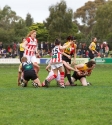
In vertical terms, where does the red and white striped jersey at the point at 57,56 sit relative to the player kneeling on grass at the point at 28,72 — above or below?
above

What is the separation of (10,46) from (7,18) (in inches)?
2223

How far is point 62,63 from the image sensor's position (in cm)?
1559

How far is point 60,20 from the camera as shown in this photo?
64312 millimetres

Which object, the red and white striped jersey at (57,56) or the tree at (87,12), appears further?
the tree at (87,12)

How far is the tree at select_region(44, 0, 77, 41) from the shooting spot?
2530 inches

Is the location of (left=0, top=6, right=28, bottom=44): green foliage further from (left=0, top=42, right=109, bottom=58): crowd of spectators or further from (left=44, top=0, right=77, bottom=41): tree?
(left=0, top=42, right=109, bottom=58): crowd of spectators

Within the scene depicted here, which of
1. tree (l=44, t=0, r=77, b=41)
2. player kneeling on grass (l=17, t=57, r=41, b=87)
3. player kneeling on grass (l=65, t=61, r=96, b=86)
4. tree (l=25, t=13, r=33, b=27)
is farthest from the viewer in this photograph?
tree (l=25, t=13, r=33, b=27)

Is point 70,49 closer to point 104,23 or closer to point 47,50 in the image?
point 47,50

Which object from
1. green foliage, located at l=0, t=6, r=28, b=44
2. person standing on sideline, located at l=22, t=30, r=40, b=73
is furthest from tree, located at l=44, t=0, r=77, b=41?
person standing on sideline, located at l=22, t=30, r=40, b=73

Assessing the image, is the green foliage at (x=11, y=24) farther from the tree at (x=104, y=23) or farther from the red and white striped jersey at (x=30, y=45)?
the red and white striped jersey at (x=30, y=45)

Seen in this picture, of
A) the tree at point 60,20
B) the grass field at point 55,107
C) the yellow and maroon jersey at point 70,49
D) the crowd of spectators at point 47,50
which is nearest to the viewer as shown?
the grass field at point 55,107

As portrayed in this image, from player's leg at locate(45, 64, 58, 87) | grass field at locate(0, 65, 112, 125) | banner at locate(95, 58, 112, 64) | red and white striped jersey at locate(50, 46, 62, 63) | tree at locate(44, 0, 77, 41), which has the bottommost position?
banner at locate(95, 58, 112, 64)

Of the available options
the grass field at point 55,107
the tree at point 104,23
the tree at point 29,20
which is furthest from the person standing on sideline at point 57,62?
the tree at point 29,20

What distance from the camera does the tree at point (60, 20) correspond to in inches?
2530
